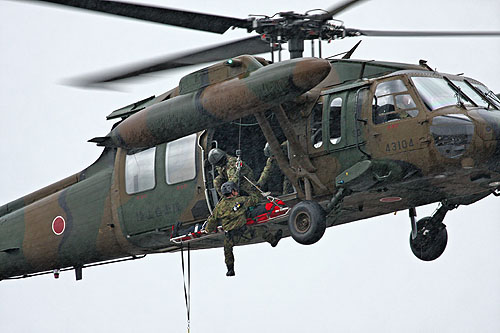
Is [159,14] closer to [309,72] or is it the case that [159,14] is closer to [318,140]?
[309,72]

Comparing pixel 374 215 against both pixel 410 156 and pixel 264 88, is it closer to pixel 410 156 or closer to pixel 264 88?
pixel 410 156

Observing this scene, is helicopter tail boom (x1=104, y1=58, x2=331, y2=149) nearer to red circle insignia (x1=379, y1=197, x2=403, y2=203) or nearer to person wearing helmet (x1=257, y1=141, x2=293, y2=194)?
person wearing helmet (x1=257, y1=141, x2=293, y2=194)

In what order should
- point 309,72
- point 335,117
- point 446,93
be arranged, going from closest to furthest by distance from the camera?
point 309,72 < point 446,93 < point 335,117

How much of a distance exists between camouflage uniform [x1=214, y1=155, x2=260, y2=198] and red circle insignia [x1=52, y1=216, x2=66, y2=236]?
292 cm

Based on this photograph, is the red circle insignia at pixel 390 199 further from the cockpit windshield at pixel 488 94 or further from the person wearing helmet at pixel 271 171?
the cockpit windshield at pixel 488 94

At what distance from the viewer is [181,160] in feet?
37.4

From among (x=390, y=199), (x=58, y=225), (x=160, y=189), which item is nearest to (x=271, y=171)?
(x=390, y=199)

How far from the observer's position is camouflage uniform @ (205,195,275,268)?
1073 cm

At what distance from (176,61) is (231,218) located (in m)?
1.89

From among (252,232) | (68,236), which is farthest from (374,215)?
(68,236)

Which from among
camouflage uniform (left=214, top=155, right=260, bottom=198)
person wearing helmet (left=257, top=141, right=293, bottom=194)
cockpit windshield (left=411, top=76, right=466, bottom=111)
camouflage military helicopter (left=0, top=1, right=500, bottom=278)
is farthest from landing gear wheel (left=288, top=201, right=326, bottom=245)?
cockpit windshield (left=411, top=76, right=466, bottom=111)

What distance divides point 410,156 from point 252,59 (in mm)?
1984

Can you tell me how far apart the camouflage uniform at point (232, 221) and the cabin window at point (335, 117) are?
1.25m

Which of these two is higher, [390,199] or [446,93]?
[446,93]
